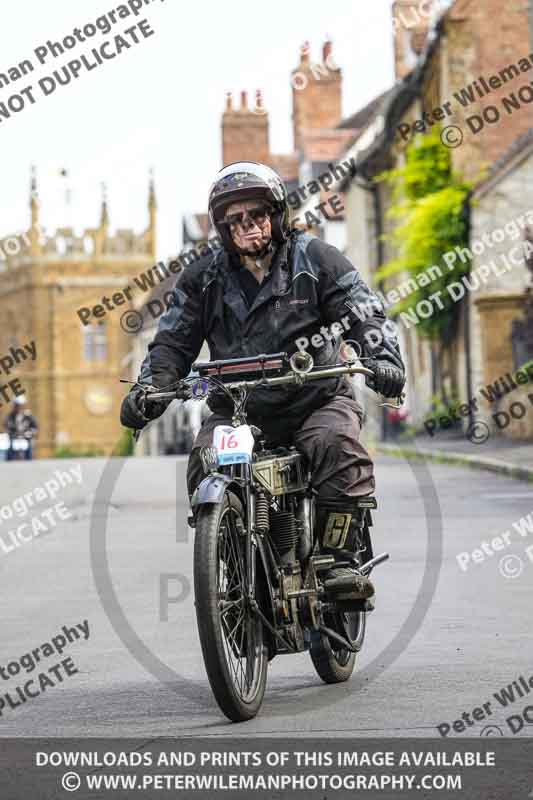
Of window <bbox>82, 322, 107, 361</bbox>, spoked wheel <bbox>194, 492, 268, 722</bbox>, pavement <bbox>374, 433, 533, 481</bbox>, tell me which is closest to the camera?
spoked wheel <bbox>194, 492, 268, 722</bbox>

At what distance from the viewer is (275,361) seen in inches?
217

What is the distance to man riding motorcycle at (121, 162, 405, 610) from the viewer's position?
225 inches

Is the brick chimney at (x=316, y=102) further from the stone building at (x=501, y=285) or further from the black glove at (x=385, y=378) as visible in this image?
the black glove at (x=385, y=378)

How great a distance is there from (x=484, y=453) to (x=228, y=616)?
18254 millimetres

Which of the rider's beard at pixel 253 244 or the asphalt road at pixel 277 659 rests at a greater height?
the rider's beard at pixel 253 244

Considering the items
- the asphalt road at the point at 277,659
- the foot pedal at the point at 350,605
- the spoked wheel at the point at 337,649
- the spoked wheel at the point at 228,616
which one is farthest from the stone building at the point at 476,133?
the spoked wheel at the point at 228,616

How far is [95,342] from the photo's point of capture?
322 ft

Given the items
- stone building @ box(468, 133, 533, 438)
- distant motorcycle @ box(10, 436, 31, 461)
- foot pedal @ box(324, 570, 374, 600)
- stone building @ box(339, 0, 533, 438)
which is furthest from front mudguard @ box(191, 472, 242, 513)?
distant motorcycle @ box(10, 436, 31, 461)

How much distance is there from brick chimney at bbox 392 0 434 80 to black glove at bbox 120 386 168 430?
3645 cm

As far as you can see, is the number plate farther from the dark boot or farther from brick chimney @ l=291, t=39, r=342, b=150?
brick chimney @ l=291, t=39, r=342, b=150

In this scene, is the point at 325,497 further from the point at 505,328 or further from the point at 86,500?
the point at 505,328

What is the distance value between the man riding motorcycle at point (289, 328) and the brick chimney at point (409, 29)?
36.2 metres

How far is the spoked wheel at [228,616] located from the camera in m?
4.96

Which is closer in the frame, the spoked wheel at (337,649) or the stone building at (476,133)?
the spoked wheel at (337,649)
